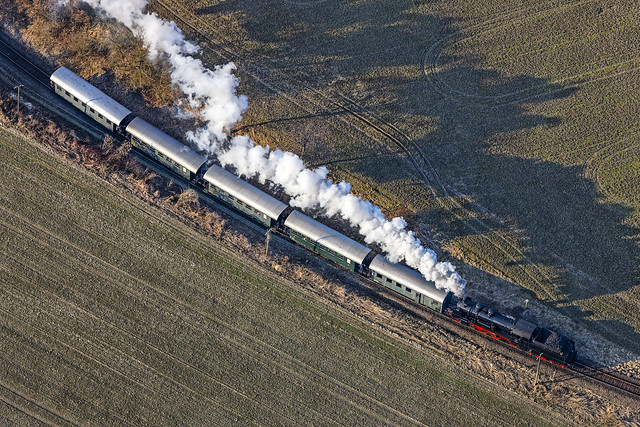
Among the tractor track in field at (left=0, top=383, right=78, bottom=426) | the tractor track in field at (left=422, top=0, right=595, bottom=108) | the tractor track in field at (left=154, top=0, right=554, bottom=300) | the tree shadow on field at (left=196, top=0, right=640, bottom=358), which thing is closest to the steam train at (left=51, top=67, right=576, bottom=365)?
the tree shadow on field at (left=196, top=0, right=640, bottom=358)

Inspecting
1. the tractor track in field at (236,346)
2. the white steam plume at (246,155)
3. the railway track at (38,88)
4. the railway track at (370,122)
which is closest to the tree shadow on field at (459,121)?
the railway track at (370,122)

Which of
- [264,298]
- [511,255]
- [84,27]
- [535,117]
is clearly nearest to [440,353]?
[511,255]

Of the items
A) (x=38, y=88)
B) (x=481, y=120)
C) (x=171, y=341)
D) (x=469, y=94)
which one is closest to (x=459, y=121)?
(x=481, y=120)

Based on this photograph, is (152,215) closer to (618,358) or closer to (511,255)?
(511,255)

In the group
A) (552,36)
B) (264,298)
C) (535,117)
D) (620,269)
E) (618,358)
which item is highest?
(552,36)

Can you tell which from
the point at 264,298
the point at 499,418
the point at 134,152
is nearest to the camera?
the point at 499,418

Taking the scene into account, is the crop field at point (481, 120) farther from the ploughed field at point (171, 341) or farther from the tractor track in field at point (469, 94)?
the ploughed field at point (171, 341)

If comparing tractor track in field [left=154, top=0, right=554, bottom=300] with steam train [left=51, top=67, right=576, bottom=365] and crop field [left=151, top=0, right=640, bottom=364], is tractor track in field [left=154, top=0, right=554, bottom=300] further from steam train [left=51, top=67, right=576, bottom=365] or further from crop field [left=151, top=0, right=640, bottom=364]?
steam train [left=51, top=67, right=576, bottom=365]
